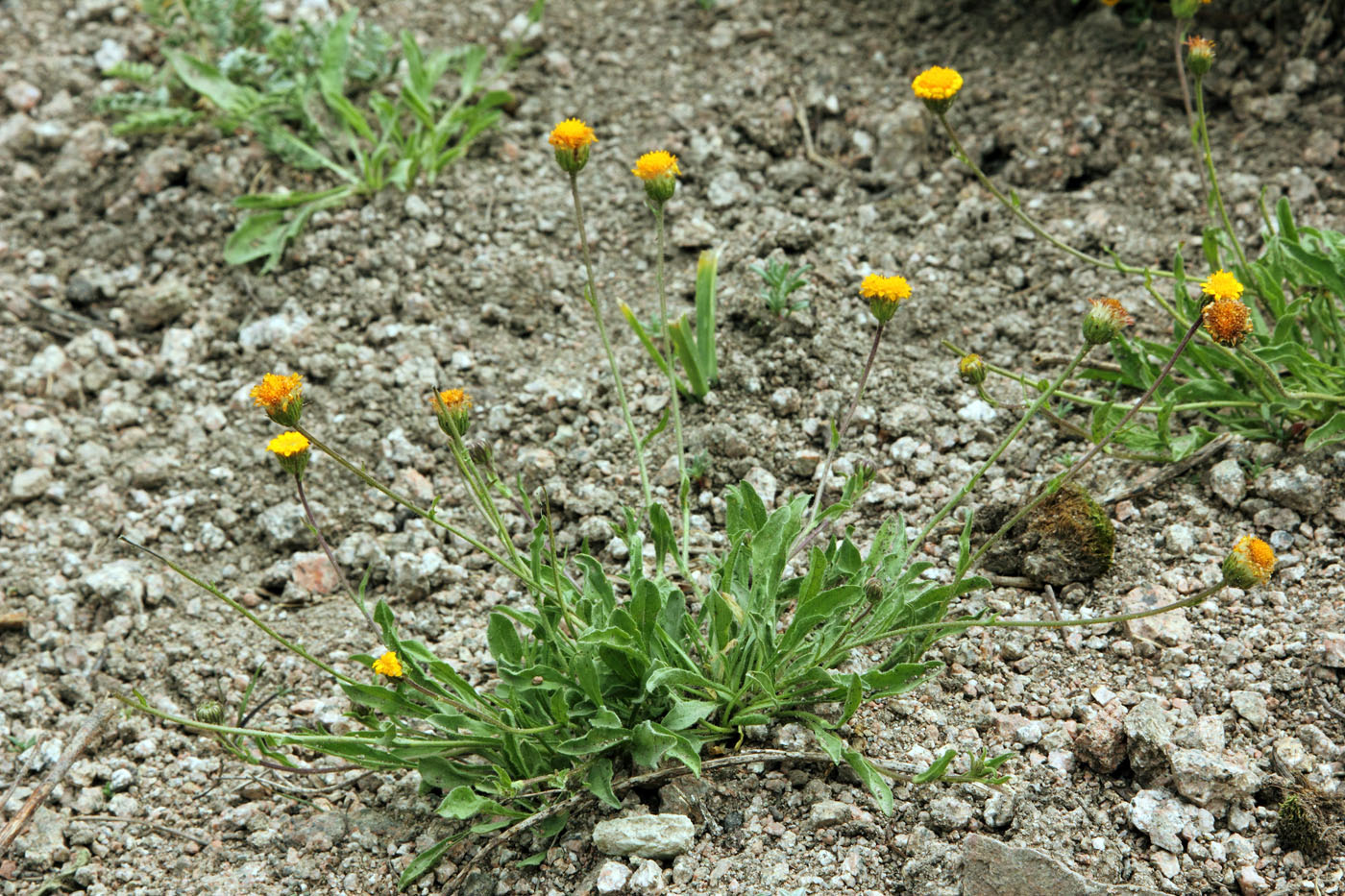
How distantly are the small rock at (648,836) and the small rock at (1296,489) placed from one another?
1588 mm

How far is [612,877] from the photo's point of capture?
6.82ft

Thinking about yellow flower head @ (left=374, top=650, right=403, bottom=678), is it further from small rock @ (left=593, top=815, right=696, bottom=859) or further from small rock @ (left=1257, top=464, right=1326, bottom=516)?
small rock @ (left=1257, top=464, right=1326, bottom=516)

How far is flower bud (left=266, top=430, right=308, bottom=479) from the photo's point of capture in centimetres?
212

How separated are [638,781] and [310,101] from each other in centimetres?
287

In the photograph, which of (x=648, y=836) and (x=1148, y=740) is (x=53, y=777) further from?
(x=1148, y=740)

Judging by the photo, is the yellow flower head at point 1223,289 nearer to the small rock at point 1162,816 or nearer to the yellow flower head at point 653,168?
the small rock at point 1162,816

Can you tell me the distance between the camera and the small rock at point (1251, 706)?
2.21m

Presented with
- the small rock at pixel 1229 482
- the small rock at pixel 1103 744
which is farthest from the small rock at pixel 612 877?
the small rock at pixel 1229 482

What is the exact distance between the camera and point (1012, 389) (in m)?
3.11

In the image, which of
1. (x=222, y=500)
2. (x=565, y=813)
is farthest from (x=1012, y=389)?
(x=222, y=500)

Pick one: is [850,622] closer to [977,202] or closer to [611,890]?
[611,890]

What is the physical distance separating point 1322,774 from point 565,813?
1455 mm

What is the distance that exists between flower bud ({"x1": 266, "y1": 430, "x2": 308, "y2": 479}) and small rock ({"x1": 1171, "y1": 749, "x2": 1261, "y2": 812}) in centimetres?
178

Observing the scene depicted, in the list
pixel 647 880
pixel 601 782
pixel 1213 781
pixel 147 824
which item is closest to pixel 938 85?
pixel 1213 781
